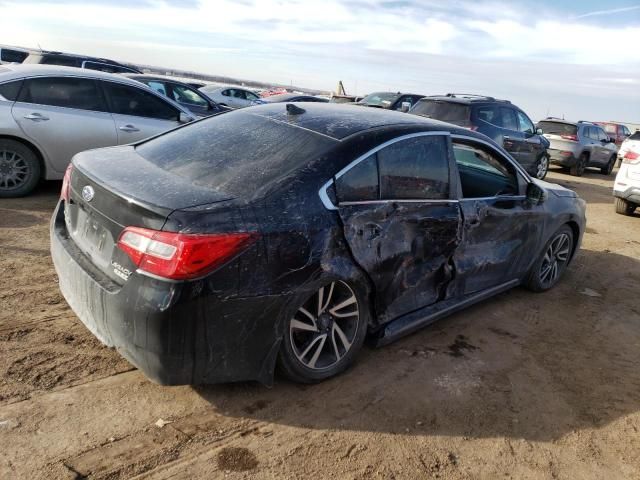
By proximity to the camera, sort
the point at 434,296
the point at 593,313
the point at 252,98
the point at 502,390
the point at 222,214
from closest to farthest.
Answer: the point at 222,214
the point at 502,390
the point at 434,296
the point at 593,313
the point at 252,98

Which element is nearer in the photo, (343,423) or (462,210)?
(343,423)

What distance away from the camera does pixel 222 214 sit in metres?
2.60

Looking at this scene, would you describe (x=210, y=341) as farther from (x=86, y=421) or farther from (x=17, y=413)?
(x=17, y=413)

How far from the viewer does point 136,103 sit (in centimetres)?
705

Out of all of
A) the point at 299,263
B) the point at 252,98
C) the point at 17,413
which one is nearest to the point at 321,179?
the point at 299,263

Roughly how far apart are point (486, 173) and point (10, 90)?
542 cm

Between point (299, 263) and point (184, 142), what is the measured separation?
1.30 m

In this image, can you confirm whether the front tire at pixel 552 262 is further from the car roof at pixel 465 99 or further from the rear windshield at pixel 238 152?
the car roof at pixel 465 99

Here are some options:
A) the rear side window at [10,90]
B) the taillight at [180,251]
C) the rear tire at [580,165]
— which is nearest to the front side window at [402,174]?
the taillight at [180,251]

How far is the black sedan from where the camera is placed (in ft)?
8.37

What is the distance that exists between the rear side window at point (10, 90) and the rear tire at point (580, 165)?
565 inches

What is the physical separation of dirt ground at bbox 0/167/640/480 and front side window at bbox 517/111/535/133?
321 inches

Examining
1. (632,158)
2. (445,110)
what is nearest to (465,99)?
(445,110)

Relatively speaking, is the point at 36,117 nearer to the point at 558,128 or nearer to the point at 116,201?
the point at 116,201
